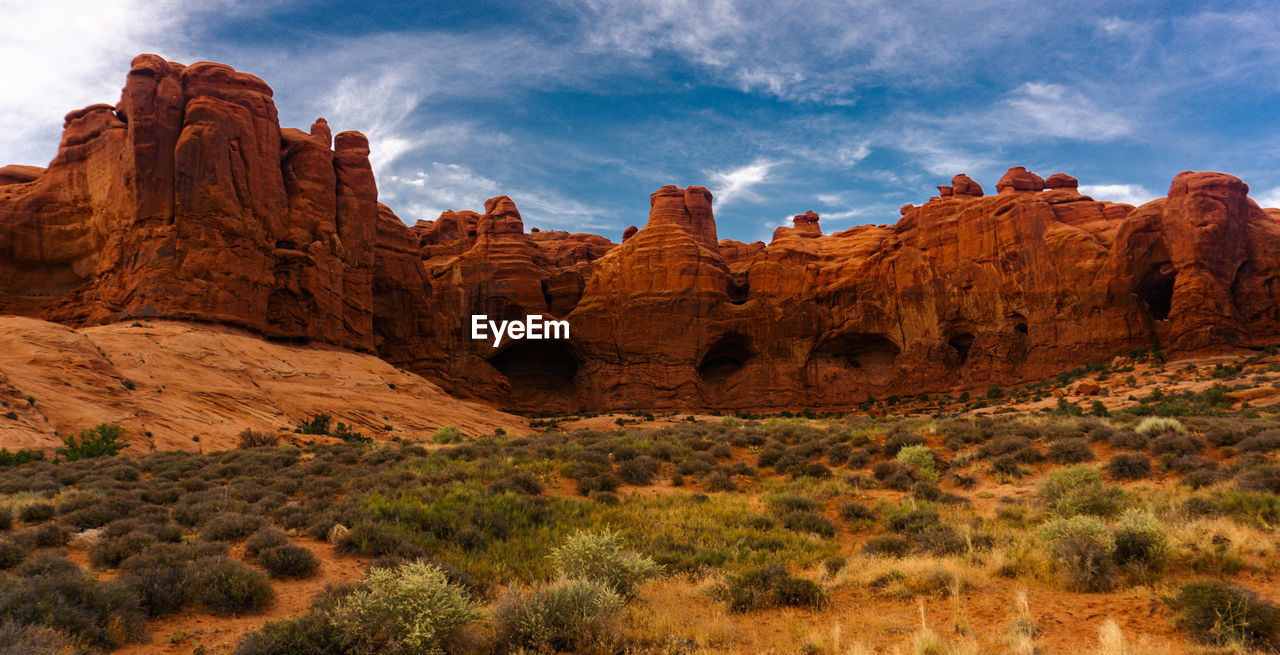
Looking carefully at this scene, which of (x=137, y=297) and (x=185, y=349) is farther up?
(x=137, y=297)

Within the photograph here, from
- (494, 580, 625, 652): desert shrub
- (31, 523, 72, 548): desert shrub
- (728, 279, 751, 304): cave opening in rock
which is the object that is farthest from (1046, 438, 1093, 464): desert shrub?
(728, 279, 751, 304): cave opening in rock

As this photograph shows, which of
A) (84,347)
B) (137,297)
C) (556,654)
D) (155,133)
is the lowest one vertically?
(556,654)

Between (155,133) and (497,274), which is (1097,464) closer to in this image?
(155,133)

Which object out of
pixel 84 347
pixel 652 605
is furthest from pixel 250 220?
pixel 652 605

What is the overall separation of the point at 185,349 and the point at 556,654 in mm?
31746

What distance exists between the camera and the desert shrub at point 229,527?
342 inches

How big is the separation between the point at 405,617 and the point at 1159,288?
51530 mm

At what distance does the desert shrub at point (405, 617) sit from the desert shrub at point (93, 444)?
16.3 metres

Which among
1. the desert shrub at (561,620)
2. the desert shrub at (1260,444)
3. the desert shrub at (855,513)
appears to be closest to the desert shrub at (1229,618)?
the desert shrub at (561,620)

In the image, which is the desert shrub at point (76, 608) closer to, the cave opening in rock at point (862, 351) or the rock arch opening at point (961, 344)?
the rock arch opening at point (961, 344)

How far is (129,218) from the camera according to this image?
35.8 metres

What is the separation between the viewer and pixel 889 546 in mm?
8898

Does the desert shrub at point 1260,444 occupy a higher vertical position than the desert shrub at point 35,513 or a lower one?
higher

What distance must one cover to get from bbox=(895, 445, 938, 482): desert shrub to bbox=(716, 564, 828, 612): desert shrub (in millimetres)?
8080
